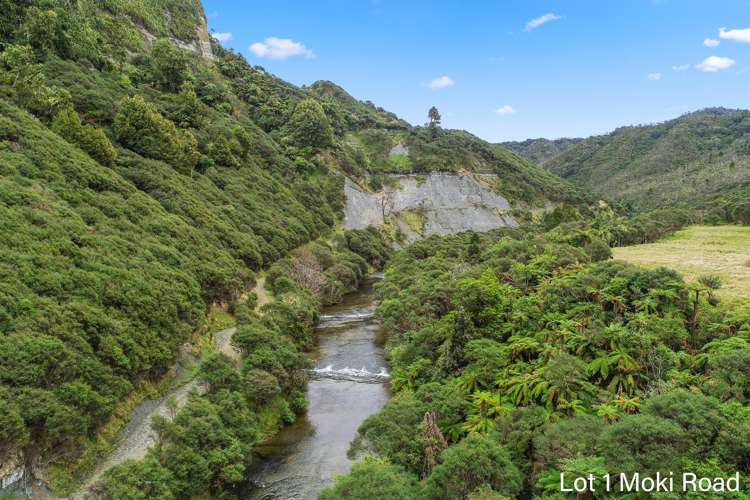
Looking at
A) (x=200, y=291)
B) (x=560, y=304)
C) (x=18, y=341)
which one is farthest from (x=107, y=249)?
(x=560, y=304)

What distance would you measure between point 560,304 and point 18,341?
3495 cm

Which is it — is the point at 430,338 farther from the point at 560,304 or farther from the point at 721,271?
the point at 721,271

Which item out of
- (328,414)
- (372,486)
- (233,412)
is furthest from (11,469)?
(328,414)

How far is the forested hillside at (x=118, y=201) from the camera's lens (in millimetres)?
25578

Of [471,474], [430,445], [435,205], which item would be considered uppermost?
[435,205]

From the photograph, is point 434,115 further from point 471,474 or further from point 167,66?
point 471,474

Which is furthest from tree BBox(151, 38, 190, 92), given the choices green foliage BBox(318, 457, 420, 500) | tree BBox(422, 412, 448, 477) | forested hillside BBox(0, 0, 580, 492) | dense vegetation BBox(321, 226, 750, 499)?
green foliage BBox(318, 457, 420, 500)

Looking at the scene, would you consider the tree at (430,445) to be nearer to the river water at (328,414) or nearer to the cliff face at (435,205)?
the river water at (328,414)

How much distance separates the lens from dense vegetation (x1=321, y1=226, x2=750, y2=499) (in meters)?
18.2

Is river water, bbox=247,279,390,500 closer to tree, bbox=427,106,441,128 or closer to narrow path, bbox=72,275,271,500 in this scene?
narrow path, bbox=72,275,271,500

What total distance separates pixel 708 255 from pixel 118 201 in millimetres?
59262

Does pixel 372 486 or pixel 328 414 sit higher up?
pixel 372 486

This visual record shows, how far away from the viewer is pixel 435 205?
126250mm

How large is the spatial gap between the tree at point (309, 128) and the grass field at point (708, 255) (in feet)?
250
